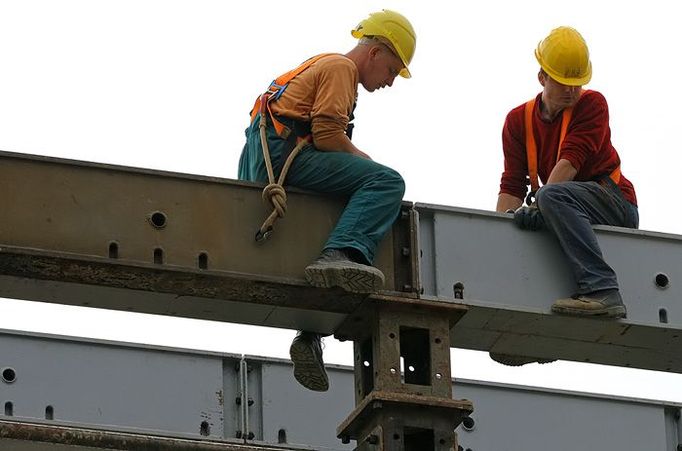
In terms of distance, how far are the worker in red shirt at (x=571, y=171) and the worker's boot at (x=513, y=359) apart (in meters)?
0.83

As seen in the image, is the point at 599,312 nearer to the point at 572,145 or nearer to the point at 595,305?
the point at 595,305

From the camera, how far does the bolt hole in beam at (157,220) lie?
12547mm

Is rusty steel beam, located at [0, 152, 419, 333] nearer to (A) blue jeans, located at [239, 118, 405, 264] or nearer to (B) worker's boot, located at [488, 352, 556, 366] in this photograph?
(A) blue jeans, located at [239, 118, 405, 264]

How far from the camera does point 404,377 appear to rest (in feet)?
42.5

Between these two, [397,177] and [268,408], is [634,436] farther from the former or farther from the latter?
[397,177]

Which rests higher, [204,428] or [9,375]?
[9,375]

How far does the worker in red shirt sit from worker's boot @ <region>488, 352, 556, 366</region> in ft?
2.71

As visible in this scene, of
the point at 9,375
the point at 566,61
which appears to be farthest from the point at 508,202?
the point at 9,375

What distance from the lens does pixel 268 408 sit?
1574 cm

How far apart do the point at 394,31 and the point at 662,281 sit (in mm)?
2515

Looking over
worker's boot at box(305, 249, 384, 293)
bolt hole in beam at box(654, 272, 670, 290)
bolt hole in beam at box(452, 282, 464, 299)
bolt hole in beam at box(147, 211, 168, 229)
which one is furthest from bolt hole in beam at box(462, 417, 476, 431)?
bolt hole in beam at box(147, 211, 168, 229)

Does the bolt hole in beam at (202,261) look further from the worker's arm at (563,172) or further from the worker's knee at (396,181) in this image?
the worker's arm at (563,172)

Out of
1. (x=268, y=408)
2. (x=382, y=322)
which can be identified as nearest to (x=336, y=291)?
(x=382, y=322)

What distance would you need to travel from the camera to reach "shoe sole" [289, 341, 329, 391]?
43.6 feet
